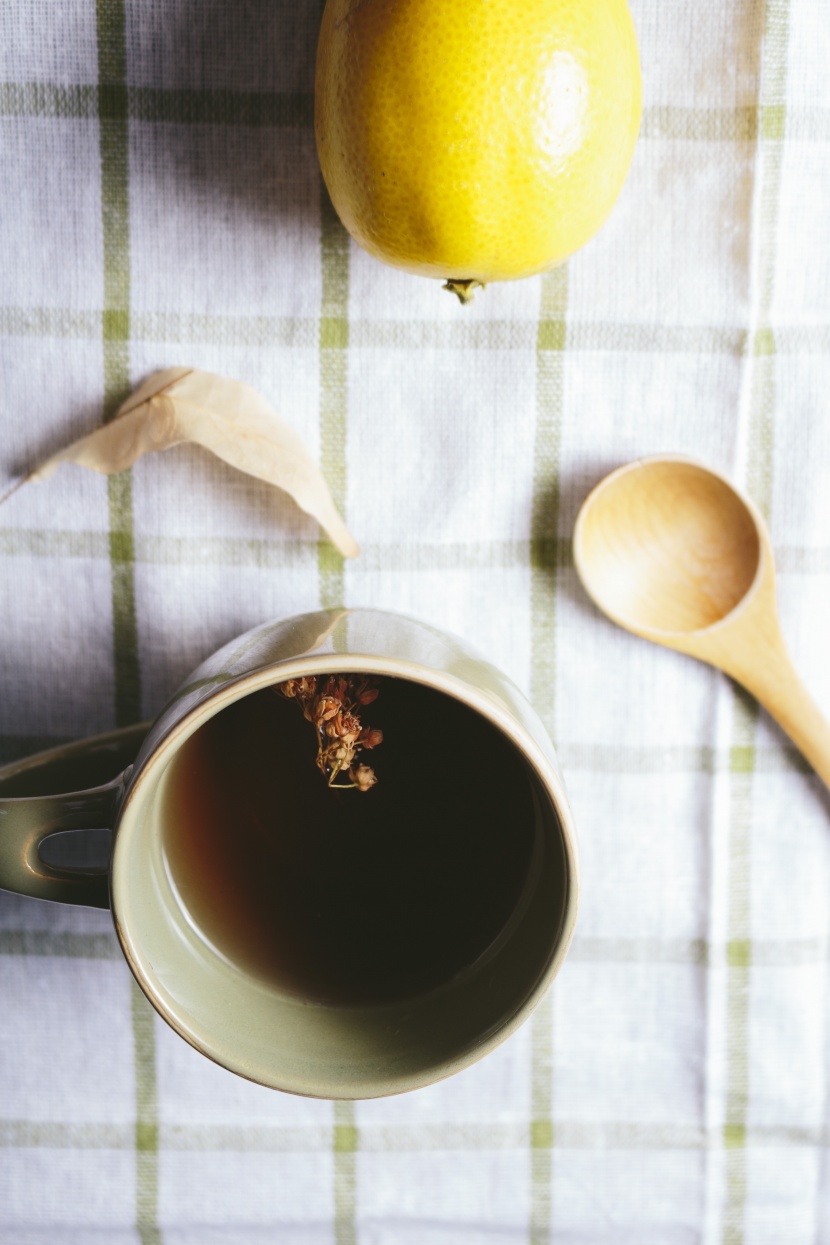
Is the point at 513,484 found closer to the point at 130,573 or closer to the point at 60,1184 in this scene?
the point at 130,573

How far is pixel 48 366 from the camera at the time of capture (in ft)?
1.67

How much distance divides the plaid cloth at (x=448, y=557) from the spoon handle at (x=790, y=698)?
0.05 ft

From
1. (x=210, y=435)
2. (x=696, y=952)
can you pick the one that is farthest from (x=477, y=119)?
(x=696, y=952)

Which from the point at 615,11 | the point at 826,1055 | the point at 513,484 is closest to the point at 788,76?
the point at 615,11

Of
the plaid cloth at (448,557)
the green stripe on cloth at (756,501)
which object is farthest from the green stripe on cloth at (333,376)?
the green stripe on cloth at (756,501)

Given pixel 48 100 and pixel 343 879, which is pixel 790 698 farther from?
pixel 48 100

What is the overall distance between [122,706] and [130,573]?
2.9 inches

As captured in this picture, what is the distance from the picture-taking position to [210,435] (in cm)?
49

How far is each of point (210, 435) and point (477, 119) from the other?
0.65 ft

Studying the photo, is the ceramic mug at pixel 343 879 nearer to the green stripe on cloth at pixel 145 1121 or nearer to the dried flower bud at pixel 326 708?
the dried flower bud at pixel 326 708

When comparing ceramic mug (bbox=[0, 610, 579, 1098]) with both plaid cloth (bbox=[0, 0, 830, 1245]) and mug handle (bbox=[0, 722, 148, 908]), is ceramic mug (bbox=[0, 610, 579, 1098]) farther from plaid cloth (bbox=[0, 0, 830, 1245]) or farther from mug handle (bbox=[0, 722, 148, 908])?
plaid cloth (bbox=[0, 0, 830, 1245])

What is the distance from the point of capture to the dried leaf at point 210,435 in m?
0.49

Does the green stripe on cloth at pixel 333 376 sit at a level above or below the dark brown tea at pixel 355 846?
above

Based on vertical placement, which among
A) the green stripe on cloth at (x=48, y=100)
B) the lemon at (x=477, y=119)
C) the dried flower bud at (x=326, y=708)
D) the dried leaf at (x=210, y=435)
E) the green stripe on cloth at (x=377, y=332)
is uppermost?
the green stripe on cloth at (x=48, y=100)
